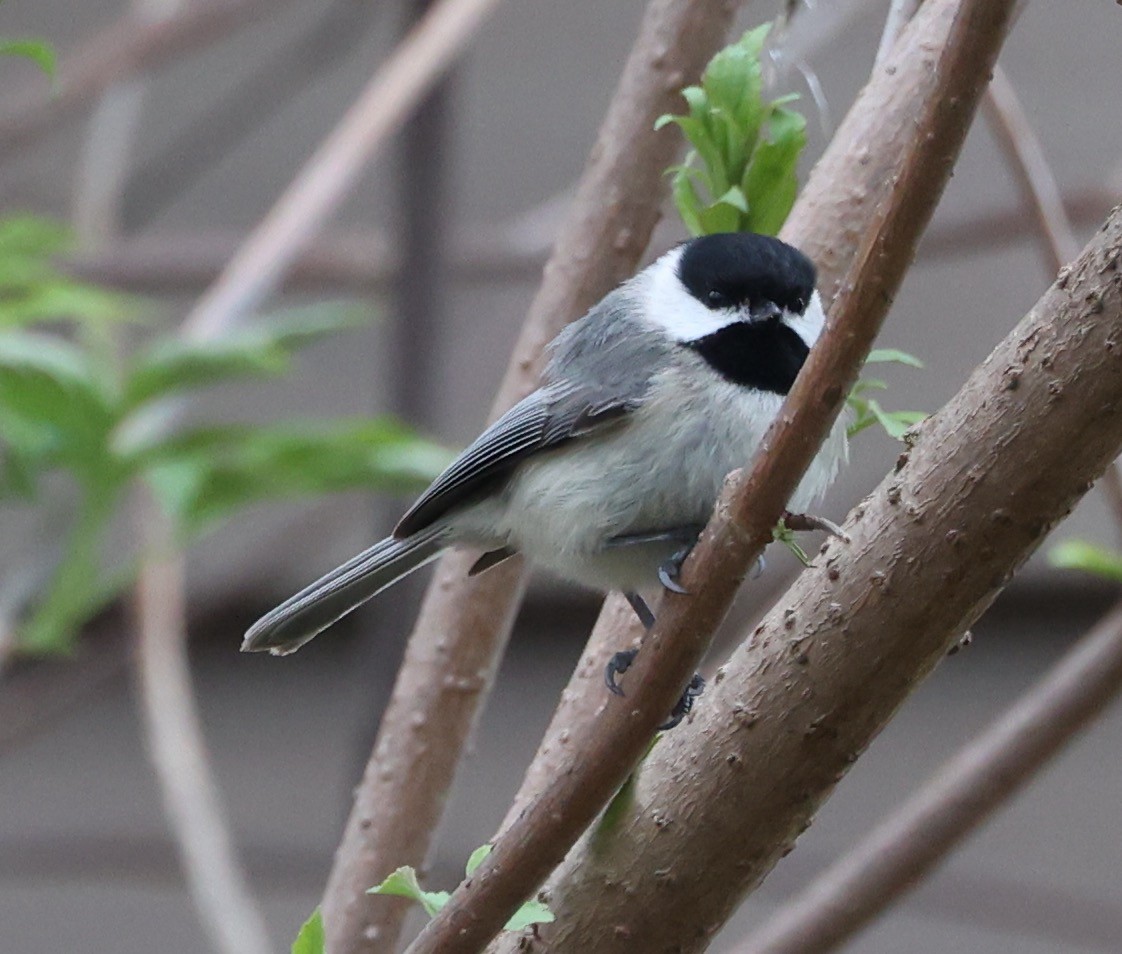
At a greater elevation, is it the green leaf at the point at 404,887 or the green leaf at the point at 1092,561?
the green leaf at the point at 1092,561

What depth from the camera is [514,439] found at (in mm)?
1298

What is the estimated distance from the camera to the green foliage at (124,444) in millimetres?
1660

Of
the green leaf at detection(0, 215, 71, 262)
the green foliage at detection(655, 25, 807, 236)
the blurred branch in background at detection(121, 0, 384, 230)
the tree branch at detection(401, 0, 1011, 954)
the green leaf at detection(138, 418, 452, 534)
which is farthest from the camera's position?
the blurred branch in background at detection(121, 0, 384, 230)

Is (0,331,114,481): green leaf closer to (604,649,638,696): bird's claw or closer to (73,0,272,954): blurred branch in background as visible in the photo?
(73,0,272,954): blurred branch in background

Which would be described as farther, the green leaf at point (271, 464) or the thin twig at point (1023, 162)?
the green leaf at point (271, 464)

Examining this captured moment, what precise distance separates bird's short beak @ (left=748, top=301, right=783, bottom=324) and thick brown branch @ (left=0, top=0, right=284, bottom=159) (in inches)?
60.3

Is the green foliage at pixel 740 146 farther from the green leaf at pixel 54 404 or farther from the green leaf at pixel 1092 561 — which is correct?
the green leaf at pixel 54 404

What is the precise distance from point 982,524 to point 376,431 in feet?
3.64

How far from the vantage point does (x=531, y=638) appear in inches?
138

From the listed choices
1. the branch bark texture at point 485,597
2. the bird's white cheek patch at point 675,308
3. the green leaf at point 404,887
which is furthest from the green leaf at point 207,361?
the green leaf at point 404,887

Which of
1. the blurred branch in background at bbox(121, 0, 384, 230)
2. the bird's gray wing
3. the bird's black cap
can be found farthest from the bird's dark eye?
the blurred branch in background at bbox(121, 0, 384, 230)

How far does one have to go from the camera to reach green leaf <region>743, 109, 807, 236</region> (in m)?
1.07

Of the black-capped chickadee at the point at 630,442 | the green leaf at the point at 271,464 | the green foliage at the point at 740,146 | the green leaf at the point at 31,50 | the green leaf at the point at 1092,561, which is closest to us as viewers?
the green leaf at the point at 31,50

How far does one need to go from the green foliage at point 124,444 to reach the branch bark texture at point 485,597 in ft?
1.16
